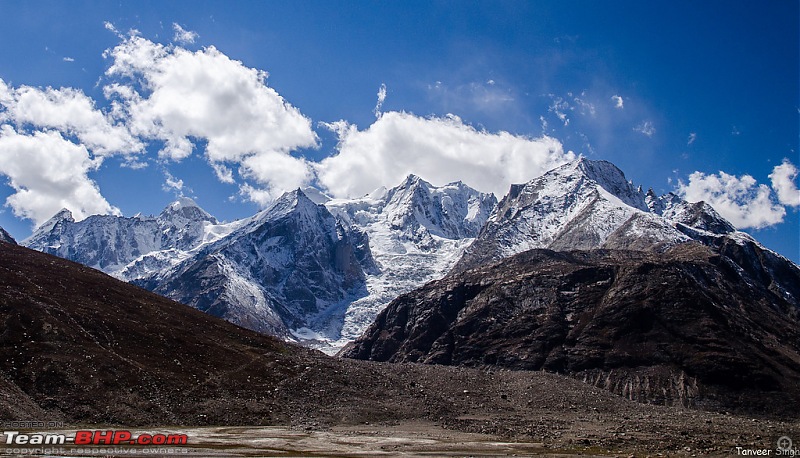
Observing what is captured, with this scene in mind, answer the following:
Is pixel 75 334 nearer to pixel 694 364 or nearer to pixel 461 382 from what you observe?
pixel 461 382

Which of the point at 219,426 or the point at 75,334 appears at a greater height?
the point at 75,334

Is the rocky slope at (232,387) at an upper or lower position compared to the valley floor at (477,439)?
upper

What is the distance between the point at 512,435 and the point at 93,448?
56462 millimetres

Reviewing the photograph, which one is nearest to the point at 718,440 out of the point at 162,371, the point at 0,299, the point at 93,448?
the point at 93,448

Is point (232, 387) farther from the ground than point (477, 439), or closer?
farther from the ground

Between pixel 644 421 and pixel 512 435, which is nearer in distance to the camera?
pixel 512 435

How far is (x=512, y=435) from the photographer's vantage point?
95938 millimetres

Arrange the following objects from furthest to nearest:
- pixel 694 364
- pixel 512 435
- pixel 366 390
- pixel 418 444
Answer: pixel 694 364 → pixel 366 390 → pixel 512 435 → pixel 418 444

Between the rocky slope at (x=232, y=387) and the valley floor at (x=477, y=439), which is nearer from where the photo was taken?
the valley floor at (x=477, y=439)

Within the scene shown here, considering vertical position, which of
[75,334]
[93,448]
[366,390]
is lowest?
[93,448]

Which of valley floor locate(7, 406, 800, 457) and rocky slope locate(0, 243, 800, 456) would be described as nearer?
valley floor locate(7, 406, 800, 457)

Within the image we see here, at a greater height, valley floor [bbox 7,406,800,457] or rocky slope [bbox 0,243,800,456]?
rocky slope [bbox 0,243,800,456]

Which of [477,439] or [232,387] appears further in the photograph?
[232,387]

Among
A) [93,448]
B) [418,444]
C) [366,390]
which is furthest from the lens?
[366,390]
